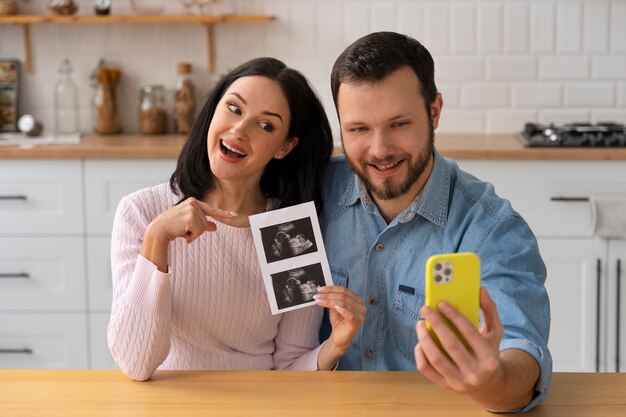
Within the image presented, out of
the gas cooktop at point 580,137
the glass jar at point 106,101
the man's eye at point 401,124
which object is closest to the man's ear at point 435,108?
the man's eye at point 401,124

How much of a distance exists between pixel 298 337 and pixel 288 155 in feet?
1.42

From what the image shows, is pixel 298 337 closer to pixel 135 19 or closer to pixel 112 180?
pixel 112 180

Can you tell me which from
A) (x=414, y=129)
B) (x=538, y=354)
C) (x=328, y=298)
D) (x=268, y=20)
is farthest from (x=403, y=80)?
(x=268, y=20)

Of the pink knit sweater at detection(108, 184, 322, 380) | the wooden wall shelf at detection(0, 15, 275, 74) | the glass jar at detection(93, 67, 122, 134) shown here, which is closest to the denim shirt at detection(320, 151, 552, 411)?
the pink knit sweater at detection(108, 184, 322, 380)

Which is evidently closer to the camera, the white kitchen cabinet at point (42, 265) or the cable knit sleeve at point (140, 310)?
the cable knit sleeve at point (140, 310)

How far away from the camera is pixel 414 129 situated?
6.66ft

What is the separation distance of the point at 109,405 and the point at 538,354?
0.75 meters

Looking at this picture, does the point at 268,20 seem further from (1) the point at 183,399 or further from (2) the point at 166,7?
(1) the point at 183,399

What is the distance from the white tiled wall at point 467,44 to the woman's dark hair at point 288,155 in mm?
2092

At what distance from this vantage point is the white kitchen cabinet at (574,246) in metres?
3.71

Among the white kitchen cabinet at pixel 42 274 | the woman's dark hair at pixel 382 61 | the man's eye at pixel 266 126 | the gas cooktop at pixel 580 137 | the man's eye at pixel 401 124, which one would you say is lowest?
the white kitchen cabinet at pixel 42 274

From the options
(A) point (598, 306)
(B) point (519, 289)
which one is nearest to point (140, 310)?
(B) point (519, 289)

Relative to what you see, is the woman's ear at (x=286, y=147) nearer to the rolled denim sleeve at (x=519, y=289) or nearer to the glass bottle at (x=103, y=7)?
the rolled denim sleeve at (x=519, y=289)

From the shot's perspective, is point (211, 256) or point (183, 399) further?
point (211, 256)
